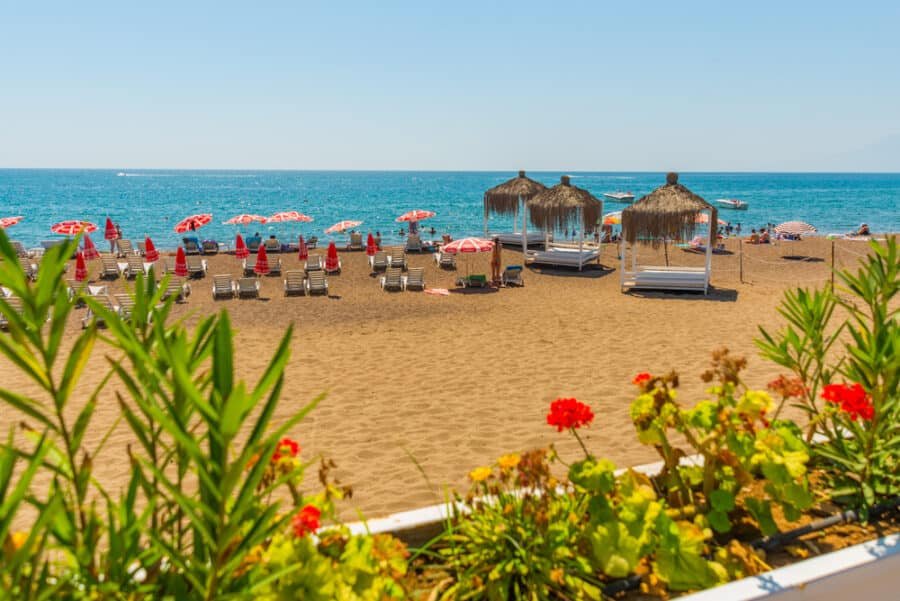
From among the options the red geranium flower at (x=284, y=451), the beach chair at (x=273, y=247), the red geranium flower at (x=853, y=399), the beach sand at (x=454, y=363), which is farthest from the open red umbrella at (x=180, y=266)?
the red geranium flower at (x=853, y=399)

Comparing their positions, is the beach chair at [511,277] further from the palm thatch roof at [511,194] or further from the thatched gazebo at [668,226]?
the palm thatch roof at [511,194]

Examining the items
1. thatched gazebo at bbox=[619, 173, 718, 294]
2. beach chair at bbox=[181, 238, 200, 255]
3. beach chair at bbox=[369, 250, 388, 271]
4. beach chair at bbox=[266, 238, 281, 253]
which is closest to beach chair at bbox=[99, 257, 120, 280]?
beach chair at bbox=[181, 238, 200, 255]

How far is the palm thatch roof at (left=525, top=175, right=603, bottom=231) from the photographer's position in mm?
18828

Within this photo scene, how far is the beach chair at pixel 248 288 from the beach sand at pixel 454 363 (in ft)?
0.96

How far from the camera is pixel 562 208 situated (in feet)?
61.7

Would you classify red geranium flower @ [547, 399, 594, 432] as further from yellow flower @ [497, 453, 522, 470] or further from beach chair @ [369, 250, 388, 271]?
beach chair @ [369, 250, 388, 271]

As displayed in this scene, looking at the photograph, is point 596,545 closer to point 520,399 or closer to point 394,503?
point 394,503

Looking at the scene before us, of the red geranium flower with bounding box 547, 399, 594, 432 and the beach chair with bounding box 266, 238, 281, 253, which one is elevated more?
the red geranium flower with bounding box 547, 399, 594, 432

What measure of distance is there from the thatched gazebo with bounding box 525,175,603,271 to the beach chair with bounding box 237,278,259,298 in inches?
344

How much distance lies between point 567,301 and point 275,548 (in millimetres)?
12695

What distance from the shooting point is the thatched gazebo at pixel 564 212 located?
741 inches

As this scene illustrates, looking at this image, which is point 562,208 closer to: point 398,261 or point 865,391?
point 398,261

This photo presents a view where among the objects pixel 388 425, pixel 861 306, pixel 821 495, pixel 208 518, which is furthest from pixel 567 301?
pixel 208 518

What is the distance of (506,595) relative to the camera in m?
2.52
